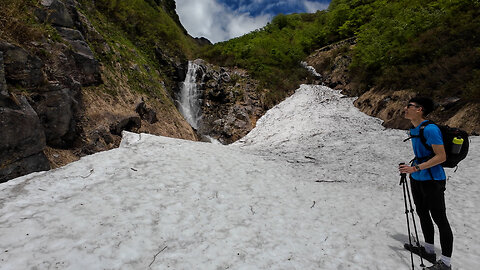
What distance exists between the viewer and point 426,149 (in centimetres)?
387

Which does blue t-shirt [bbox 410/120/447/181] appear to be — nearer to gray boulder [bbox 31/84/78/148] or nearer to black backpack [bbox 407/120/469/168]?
black backpack [bbox 407/120/469/168]

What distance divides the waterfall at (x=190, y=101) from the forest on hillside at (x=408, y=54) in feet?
27.0

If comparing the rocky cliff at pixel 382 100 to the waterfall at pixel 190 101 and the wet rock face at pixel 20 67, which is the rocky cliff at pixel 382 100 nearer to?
the waterfall at pixel 190 101

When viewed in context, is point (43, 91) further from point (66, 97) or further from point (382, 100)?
point (382, 100)

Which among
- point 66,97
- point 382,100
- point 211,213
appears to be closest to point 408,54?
point 382,100

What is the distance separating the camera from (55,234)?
388 cm

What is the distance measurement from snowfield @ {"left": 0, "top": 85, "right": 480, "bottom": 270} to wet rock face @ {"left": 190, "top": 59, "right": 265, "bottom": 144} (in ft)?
44.5

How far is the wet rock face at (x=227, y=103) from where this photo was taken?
A: 78.9ft

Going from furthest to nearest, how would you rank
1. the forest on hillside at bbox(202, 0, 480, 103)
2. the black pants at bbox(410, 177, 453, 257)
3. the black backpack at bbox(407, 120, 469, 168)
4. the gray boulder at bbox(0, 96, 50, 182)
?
the forest on hillside at bbox(202, 0, 480, 103)
the gray boulder at bbox(0, 96, 50, 182)
the black pants at bbox(410, 177, 453, 257)
the black backpack at bbox(407, 120, 469, 168)

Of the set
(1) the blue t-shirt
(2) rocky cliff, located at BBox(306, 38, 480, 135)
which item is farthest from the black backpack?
(2) rocky cliff, located at BBox(306, 38, 480, 135)

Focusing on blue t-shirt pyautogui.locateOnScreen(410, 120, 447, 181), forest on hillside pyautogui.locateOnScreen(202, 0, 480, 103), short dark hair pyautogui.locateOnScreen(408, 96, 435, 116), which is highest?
forest on hillside pyautogui.locateOnScreen(202, 0, 480, 103)

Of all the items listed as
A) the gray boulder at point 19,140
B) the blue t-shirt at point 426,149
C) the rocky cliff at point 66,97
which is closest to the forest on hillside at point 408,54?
the blue t-shirt at point 426,149

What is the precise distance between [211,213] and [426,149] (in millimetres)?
4466

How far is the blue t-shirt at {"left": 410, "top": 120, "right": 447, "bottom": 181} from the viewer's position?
11.8ft
